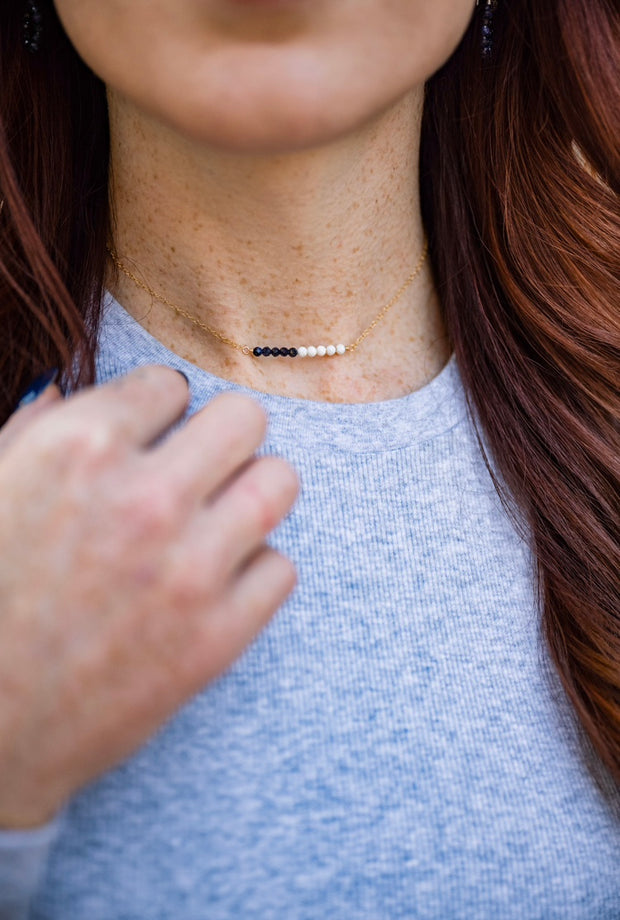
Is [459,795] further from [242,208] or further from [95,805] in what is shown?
[242,208]

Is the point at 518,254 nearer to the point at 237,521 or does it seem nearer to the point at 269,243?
the point at 269,243

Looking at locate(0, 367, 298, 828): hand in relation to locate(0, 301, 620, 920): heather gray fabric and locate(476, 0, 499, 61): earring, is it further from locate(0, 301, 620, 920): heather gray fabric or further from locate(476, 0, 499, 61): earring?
locate(476, 0, 499, 61): earring

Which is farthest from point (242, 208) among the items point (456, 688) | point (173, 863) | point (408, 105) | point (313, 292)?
point (173, 863)

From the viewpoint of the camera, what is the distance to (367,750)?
839 mm

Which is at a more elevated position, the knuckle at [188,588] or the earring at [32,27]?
the earring at [32,27]

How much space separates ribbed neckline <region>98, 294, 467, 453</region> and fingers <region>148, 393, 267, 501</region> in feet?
0.79

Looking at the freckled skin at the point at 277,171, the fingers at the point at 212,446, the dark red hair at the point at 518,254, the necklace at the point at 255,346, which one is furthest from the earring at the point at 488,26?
the fingers at the point at 212,446

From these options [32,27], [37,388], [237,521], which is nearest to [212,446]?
[237,521]

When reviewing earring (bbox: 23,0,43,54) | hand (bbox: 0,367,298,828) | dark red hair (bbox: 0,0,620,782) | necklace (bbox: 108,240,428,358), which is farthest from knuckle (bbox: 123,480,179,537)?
earring (bbox: 23,0,43,54)

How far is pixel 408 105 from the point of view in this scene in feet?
3.53

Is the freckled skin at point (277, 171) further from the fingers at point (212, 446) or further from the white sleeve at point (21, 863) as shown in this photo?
the white sleeve at point (21, 863)

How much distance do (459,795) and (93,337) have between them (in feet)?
2.03

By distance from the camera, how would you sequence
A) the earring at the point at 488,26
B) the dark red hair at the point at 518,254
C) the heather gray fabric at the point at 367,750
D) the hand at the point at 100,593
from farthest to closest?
the earring at the point at 488,26, the dark red hair at the point at 518,254, the heather gray fabric at the point at 367,750, the hand at the point at 100,593

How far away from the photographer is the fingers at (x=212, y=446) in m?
Result: 0.68
